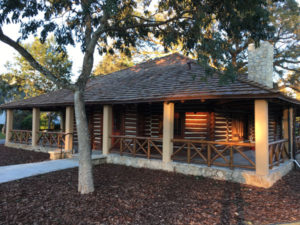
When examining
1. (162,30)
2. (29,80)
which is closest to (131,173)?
Result: (162,30)

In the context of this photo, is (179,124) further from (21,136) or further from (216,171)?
(21,136)

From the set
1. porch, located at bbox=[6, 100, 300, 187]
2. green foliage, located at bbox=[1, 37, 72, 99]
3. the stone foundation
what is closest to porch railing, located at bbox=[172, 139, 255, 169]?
porch, located at bbox=[6, 100, 300, 187]

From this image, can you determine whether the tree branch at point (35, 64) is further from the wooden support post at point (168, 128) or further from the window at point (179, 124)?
the window at point (179, 124)

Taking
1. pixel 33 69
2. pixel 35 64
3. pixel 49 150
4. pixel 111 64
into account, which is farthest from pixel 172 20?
pixel 111 64

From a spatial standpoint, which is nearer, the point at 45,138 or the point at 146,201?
the point at 146,201

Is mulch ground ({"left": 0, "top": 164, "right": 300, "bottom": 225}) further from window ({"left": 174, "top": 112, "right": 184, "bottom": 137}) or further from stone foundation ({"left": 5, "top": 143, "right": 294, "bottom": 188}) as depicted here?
window ({"left": 174, "top": 112, "right": 184, "bottom": 137})

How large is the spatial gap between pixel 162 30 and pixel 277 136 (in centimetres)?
1212

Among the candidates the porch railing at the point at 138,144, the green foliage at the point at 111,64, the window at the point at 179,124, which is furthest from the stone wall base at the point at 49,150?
the green foliage at the point at 111,64

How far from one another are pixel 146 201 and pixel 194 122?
19.2ft

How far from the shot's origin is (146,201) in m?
5.47

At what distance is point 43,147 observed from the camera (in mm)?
12828

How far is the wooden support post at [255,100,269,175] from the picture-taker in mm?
6793

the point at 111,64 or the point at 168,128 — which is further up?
the point at 111,64

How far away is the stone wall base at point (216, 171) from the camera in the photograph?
274 inches
